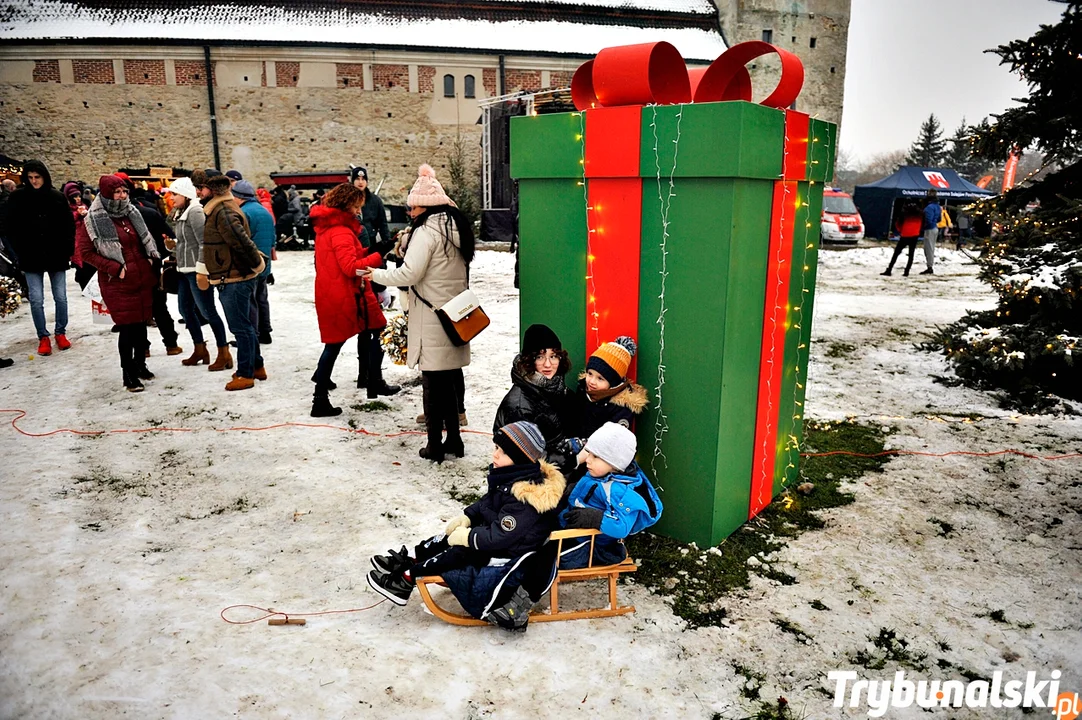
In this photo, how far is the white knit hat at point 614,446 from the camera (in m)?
3.28

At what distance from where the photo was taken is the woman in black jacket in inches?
156

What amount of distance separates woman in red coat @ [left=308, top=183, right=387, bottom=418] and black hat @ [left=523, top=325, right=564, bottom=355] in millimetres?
1844

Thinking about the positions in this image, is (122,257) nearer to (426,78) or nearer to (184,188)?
(184,188)

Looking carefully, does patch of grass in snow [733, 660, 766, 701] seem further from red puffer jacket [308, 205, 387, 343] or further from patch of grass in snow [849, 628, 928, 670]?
red puffer jacket [308, 205, 387, 343]

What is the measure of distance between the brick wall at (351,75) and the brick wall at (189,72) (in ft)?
16.8

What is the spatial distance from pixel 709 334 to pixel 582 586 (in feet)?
4.76

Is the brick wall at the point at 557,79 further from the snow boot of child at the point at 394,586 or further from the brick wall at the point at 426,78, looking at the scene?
the snow boot of child at the point at 394,586

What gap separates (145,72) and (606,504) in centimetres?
3055

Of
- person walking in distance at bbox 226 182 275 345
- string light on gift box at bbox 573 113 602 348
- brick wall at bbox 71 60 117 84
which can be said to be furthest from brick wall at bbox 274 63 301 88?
string light on gift box at bbox 573 113 602 348

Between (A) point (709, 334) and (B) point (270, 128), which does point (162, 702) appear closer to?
(A) point (709, 334)

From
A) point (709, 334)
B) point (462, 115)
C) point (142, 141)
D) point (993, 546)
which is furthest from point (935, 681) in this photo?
point (142, 141)

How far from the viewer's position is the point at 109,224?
623 centimetres

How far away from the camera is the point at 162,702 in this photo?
2.63 meters

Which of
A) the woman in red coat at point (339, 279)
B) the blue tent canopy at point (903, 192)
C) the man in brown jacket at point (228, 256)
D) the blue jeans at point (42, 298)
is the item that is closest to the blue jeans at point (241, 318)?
the man in brown jacket at point (228, 256)
